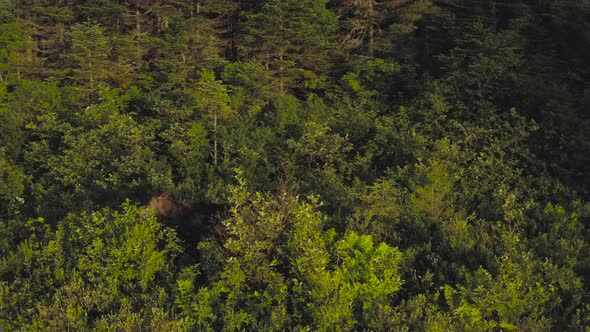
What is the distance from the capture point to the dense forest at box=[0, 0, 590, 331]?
12.0m

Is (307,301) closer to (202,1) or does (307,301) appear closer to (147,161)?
(147,161)

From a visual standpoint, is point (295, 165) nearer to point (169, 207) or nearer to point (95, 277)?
point (169, 207)

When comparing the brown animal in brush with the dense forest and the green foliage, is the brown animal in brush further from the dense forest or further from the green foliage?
the green foliage

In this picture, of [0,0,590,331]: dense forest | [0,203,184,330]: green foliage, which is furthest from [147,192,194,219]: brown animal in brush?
[0,203,184,330]: green foliage

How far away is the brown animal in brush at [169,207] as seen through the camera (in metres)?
17.6

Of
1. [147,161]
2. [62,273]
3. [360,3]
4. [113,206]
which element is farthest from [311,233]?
[360,3]

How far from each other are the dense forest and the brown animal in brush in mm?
140

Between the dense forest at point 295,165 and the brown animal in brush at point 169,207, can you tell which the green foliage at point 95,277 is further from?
the brown animal in brush at point 169,207

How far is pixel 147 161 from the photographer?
25.7m

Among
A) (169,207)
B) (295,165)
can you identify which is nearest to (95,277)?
(169,207)

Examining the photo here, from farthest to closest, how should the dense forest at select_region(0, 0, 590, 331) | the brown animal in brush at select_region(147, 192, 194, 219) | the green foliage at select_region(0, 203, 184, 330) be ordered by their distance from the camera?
the brown animal in brush at select_region(147, 192, 194, 219)
the dense forest at select_region(0, 0, 590, 331)
the green foliage at select_region(0, 203, 184, 330)

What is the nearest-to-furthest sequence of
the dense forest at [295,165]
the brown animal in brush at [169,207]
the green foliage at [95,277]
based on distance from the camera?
1. the green foliage at [95,277]
2. the dense forest at [295,165]
3. the brown animal in brush at [169,207]

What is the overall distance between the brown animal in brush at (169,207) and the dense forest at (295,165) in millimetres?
140

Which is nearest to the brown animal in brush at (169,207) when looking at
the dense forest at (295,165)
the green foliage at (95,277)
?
the dense forest at (295,165)
